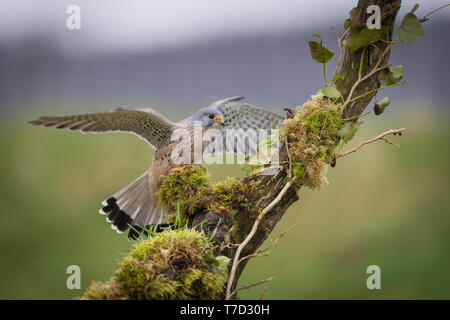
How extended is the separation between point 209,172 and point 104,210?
706 millimetres

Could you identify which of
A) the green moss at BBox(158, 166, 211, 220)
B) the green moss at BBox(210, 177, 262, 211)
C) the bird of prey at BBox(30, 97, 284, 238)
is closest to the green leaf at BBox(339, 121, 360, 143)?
the green moss at BBox(210, 177, 262, 211)

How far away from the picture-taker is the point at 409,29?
1654mm

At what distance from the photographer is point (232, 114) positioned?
8.84ft

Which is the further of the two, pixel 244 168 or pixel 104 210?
pixel 104 210

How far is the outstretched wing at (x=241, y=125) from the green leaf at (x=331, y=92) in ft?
2.78

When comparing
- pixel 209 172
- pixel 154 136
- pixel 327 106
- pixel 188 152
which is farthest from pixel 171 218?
pixel 327 106

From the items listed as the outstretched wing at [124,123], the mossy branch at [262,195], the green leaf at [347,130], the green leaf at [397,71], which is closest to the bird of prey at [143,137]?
the outstretched wing at [124,123]

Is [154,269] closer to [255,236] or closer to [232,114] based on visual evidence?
[255,236]

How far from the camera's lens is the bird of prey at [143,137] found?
202 cm

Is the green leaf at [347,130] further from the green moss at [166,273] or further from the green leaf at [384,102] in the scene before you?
the green moss at [166,273]

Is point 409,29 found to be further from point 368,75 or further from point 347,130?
point 347,130

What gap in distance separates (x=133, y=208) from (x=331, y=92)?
4.17 ft

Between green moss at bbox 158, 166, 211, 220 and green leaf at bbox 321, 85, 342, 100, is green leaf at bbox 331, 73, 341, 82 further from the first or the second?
green moss at bbox 158, 166, 211, 220
